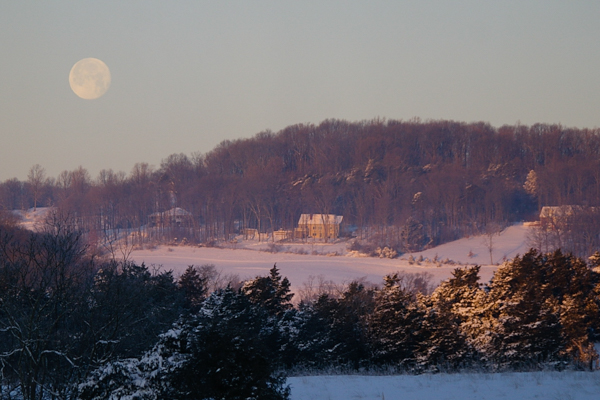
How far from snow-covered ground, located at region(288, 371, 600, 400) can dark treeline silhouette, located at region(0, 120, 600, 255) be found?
57241 mm

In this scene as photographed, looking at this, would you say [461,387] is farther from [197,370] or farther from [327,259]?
[327,259]

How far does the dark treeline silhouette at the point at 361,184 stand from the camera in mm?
79312

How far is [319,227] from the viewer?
80000 mm

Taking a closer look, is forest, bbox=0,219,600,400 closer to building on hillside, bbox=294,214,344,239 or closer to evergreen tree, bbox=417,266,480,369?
evergreen tree, bbox=417,266,480,369

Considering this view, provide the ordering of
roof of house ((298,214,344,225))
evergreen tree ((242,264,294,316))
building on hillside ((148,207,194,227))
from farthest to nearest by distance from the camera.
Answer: building on hillside ((148,207,194,227)) → roof of house ((298,214,344,225)) → evergreen tree ((242,264,294,316))

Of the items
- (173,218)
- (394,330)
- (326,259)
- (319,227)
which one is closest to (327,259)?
(326,259)

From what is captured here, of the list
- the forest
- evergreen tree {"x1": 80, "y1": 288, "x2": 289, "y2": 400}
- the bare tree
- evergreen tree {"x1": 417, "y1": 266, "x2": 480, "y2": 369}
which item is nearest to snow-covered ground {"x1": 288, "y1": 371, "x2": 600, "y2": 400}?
the forest

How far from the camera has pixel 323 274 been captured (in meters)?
48.5

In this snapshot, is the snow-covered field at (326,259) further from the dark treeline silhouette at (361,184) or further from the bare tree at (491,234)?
the dark treeline silhouette at (361,184)

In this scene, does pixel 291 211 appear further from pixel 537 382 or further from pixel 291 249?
pixel 537 382

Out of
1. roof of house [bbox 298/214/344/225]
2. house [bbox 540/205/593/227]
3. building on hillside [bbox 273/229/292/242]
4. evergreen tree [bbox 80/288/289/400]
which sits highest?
roof of house [bbox 298/214/344/225]

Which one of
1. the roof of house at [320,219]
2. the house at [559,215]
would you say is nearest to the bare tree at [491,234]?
the house at [559,215]

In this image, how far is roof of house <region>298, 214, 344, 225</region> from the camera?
80.2m

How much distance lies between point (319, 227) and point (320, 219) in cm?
155
